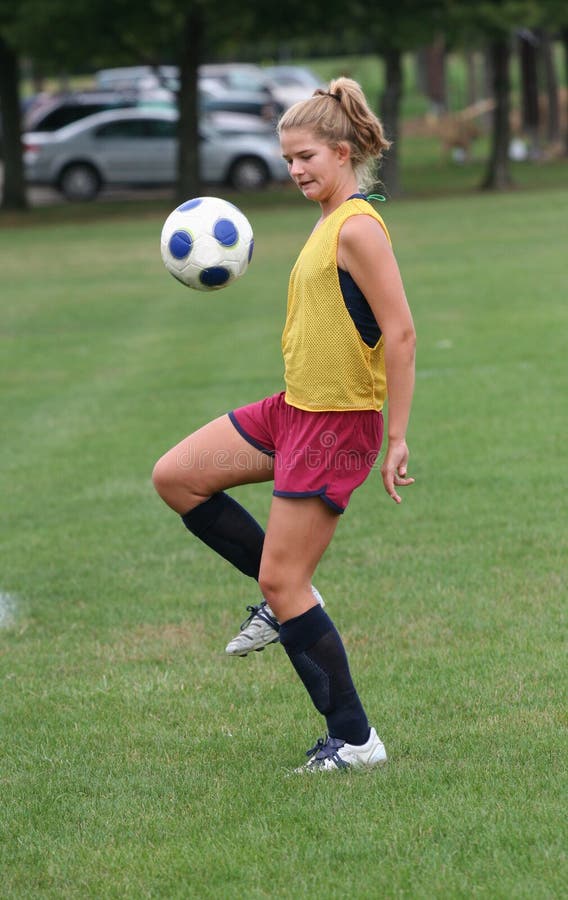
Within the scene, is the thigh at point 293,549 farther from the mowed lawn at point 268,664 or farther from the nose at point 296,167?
the nose at point 296,167

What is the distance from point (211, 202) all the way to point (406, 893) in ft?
8.10


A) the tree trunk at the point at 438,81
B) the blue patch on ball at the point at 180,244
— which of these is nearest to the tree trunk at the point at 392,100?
the tree trunk at the point at 438,81

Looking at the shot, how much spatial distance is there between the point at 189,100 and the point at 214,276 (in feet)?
88.1

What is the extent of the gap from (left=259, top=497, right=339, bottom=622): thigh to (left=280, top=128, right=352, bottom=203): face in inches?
36.6

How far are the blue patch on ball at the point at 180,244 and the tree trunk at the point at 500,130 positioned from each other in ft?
98.8

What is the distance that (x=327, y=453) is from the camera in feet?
13.3

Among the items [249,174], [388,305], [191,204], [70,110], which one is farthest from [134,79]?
[388,305]

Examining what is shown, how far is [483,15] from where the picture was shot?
30.5 meters

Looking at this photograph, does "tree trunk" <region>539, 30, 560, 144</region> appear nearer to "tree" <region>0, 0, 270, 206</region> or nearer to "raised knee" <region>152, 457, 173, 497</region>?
"tree" <region>0, 0, 270, 206</region>

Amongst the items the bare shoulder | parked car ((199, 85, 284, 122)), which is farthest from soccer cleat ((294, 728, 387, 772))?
parked car ((199, 85, 284, 122))

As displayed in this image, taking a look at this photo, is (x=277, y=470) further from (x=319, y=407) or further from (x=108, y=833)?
(x=108, y=833)

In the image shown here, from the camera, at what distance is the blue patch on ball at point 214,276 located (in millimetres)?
4727

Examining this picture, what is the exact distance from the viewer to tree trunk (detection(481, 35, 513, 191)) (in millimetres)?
33750

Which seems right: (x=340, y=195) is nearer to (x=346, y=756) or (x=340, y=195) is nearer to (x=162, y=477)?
(x=162, y=477)
